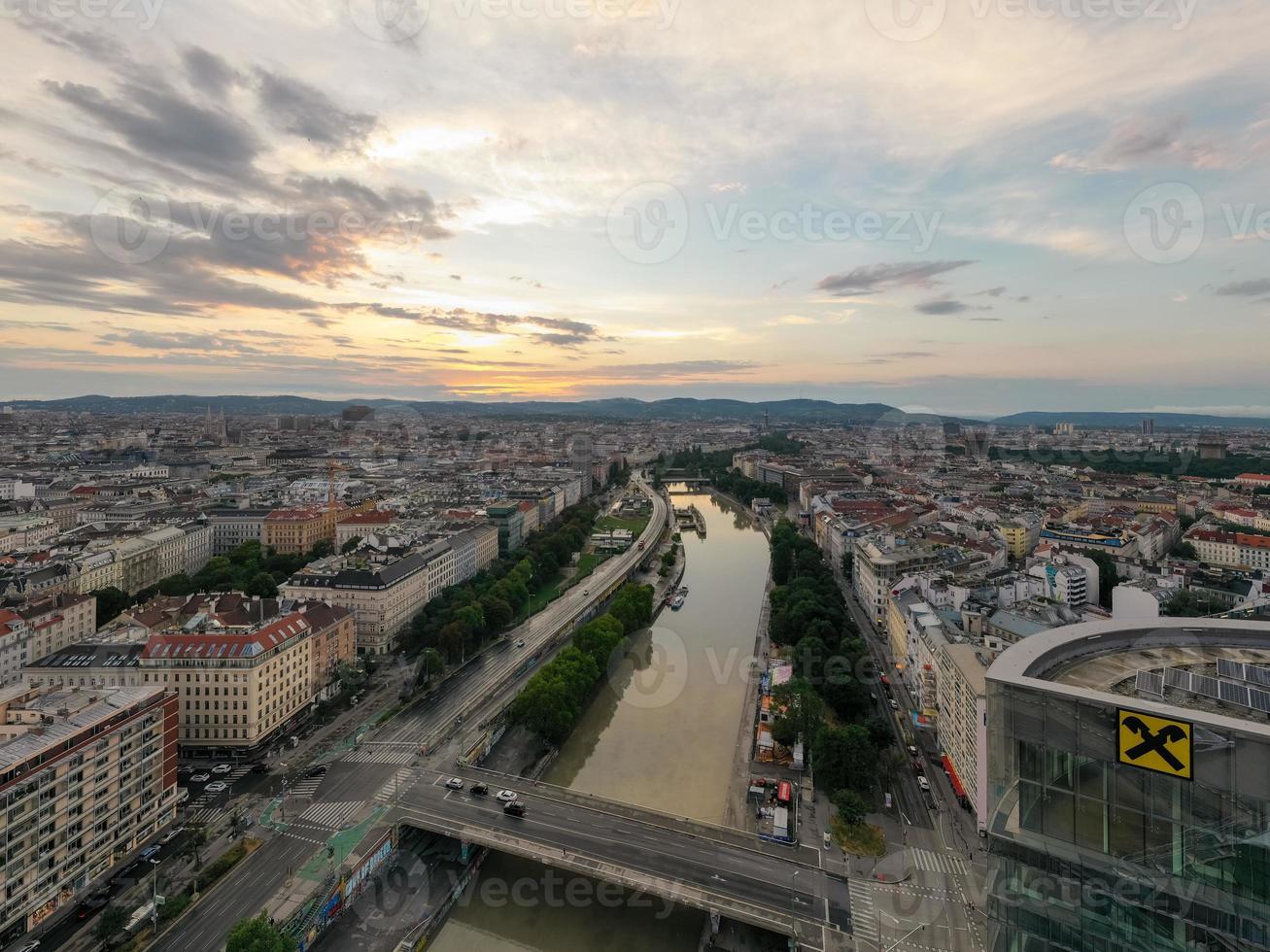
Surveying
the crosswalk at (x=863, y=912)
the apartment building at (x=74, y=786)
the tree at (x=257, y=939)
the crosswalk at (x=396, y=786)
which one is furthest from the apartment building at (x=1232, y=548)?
the apartment building at (x=74, y=786)

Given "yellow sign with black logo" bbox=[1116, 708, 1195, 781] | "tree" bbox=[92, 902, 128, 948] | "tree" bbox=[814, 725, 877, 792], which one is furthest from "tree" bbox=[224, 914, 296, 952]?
"yellow sign with black logo" bbox=[1116, 708, 1195, 781]

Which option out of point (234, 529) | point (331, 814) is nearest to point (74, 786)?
point (331, 814)

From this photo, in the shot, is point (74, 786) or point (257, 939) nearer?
point (257, 939)

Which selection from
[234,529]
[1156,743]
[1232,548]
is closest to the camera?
[1156,743]

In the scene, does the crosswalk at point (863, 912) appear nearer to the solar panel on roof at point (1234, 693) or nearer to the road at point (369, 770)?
the solar panel on roof at point (1234, 693)

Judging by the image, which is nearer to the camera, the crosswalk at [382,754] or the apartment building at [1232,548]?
the crosswalk at [382,754]

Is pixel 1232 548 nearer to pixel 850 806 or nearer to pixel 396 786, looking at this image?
pixel 850 806
